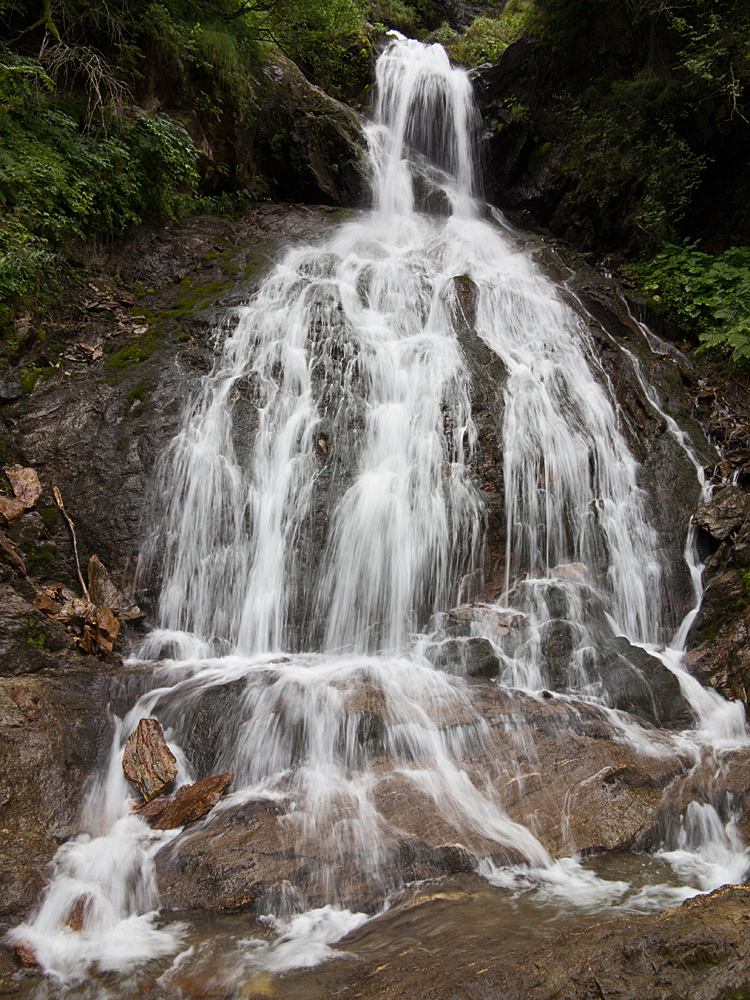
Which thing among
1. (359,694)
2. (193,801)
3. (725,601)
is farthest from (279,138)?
(193,801)

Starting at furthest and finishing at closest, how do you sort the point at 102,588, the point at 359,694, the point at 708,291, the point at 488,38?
the point at 488,38
the point at 708,291
the point at 102,588
the point at 359,694

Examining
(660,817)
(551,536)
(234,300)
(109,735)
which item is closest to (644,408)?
(551,536)

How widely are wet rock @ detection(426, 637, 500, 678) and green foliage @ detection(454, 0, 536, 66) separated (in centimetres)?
1735

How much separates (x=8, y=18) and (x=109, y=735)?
983cm

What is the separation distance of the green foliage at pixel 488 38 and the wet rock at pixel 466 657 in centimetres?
1735

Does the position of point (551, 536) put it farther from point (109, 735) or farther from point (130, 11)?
point (130, 11)

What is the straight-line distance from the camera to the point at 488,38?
16234mm

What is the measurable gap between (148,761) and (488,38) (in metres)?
20.7

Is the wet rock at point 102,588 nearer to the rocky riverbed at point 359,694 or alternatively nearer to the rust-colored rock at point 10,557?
the rocky riverbed at point 359,694

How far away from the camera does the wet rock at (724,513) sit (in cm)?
607

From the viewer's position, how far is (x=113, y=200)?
27.8 ft

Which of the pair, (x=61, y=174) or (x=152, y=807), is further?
(x=61, y=174)

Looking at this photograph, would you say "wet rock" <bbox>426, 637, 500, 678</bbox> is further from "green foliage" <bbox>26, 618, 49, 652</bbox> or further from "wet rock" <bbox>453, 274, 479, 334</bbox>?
"wet rock" <bbox>453, 274, 479, 334</bbox>

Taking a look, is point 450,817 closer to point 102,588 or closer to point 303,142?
point 102,588
